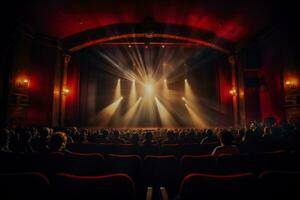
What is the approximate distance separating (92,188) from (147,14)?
962 cm

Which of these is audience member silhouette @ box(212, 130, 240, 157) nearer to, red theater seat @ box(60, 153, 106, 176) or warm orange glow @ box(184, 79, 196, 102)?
red theater seat @ box(60, 153, 106, 176)

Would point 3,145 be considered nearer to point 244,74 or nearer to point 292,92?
point 292,92

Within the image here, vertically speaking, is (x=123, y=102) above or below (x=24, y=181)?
above

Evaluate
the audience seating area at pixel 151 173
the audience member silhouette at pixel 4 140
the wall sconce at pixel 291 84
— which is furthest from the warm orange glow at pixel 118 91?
the audience member silhouette at pixel 4 140

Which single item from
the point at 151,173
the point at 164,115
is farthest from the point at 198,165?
the point at 164,115

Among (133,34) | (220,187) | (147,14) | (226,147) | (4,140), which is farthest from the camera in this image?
(133,34)

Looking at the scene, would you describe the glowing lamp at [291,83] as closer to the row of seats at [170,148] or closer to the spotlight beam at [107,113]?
the row of seats at [170,148]

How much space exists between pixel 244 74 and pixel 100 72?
12.3m

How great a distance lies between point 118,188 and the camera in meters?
1.20

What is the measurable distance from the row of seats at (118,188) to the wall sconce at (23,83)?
29.0 ft

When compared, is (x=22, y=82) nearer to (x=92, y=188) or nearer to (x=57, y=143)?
(x=57, y=143)

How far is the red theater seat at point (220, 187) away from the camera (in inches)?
45.4

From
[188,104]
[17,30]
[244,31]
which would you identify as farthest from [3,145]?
[188,104]

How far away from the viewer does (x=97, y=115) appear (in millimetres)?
16391
